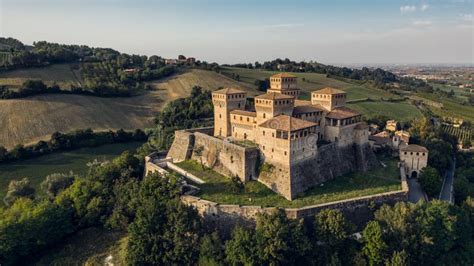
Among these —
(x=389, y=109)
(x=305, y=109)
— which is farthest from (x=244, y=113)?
(x=389, y=109)

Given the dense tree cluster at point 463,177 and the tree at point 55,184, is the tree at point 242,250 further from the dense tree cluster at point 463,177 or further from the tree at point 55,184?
the dense tree cluster at point 463,177

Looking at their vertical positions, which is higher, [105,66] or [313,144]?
[105,66]

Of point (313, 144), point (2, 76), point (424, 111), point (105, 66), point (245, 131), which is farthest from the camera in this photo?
point (105, 66)

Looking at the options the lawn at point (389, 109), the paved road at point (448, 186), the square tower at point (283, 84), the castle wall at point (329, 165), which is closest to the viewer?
the castle wall at point (329, 165)

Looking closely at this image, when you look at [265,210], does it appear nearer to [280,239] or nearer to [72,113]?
[280,239]

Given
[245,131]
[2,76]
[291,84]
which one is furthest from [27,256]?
[2,76]

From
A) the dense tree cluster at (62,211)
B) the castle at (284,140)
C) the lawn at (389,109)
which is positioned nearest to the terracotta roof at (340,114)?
the castle at (284,140)

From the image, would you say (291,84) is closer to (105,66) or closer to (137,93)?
(137,93)
